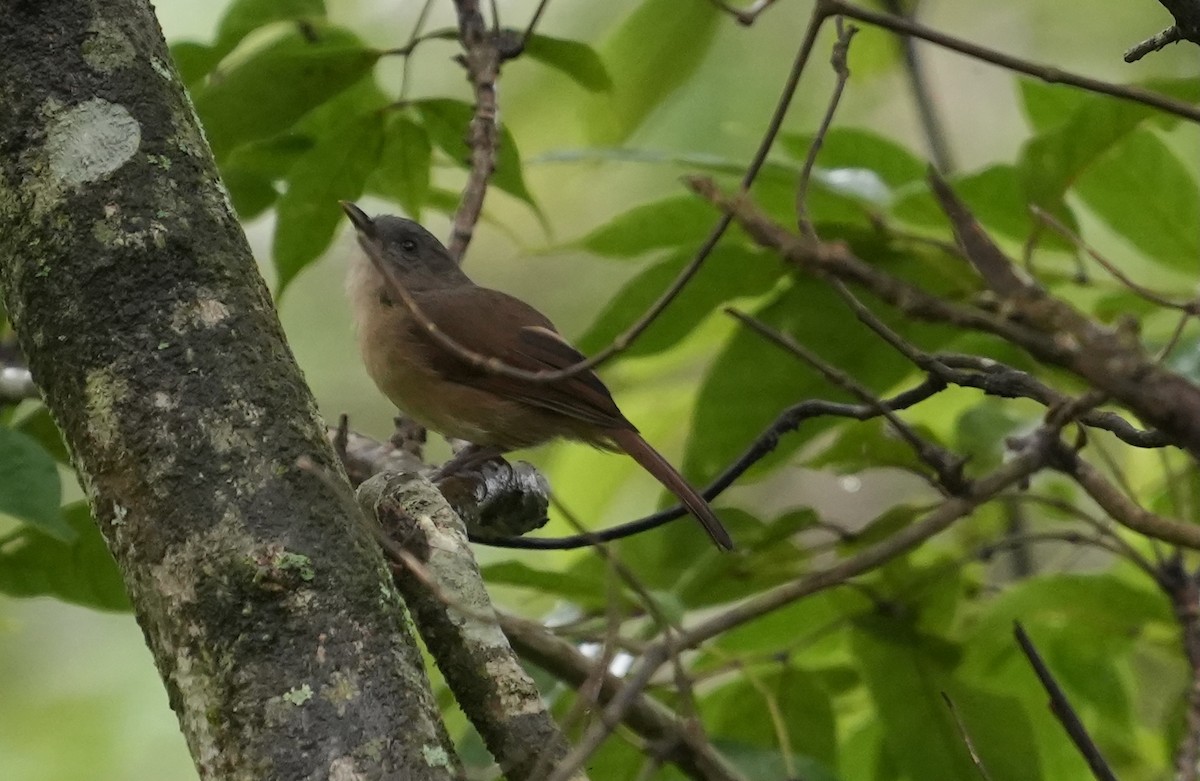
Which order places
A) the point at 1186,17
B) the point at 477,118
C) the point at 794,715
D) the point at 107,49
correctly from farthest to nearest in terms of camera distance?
the point at 477,118, the point at 794,715, the point at 107,49, the point at 1186,17

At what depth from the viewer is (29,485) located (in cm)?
194

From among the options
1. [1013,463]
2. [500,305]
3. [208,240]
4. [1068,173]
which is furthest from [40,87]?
[500,305]

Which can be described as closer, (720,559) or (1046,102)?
(720,559)

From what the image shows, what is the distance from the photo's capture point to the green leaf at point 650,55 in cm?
297

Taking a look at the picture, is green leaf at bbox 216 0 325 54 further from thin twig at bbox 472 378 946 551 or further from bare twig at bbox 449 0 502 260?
thin twig at bbox 472 378 946 551

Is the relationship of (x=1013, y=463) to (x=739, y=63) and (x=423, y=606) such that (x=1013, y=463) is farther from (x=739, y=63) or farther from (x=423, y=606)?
(x=739, y=63)

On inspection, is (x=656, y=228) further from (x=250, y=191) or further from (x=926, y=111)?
(x=926, y=111)

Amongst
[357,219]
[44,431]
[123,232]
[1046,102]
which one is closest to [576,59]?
[357,219]

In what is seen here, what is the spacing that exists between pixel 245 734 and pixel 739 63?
520 cm

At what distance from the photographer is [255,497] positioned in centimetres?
153

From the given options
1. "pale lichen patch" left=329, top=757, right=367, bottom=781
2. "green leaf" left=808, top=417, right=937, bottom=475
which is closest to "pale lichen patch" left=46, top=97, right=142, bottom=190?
"pale lichen patch" left=329, top=757, right=367, bottom=781

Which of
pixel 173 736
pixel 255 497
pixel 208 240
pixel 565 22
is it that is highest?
pixel 208 240

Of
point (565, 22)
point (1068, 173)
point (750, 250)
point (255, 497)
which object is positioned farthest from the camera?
point (565, 22)

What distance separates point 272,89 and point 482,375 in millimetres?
1194
